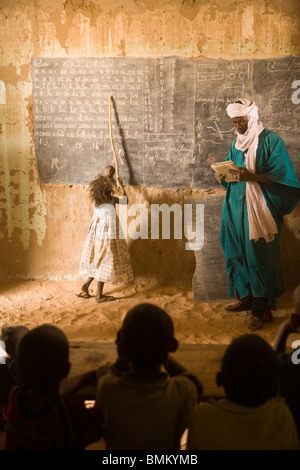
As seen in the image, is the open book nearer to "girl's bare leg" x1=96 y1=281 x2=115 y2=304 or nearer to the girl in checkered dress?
the girl in checkered dress

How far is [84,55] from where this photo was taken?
5.23 m

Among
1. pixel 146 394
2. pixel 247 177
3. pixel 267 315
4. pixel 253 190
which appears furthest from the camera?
pixel 267 315

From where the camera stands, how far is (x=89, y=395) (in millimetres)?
1956

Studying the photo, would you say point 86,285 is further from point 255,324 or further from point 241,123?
point 241,123

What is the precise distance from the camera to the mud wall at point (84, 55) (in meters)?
4.88

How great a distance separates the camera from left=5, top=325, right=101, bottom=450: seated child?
1.62 m

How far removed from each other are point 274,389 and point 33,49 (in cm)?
492

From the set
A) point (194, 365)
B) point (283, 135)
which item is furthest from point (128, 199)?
A: point (194, 365)

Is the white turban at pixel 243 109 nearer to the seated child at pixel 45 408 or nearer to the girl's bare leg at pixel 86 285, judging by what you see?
the girl's bare leg at pixel 86 285

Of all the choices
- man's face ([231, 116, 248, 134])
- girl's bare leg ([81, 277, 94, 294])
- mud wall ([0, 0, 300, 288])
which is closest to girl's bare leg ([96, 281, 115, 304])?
girl's bare leg ([81, 277, 94, 294])

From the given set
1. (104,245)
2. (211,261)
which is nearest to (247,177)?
(211,261)

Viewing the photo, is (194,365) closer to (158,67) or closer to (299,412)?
(299,412)

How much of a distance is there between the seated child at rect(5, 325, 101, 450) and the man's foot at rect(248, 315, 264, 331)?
2781 mm

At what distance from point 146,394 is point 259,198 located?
9.76 feet
